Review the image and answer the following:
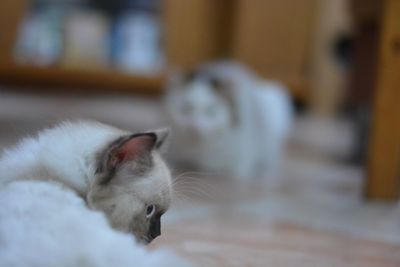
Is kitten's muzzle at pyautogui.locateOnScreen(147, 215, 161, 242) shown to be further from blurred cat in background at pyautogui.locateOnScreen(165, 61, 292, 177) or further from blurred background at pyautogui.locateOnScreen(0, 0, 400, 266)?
blurred cat in background at pyautogui.locateOnScreen(165, 61, 292, 177)

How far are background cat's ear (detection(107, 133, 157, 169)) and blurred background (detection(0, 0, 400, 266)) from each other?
0.22 m

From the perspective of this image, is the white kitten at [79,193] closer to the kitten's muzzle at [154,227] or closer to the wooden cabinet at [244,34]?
the kitten's muzzle at [154,227]

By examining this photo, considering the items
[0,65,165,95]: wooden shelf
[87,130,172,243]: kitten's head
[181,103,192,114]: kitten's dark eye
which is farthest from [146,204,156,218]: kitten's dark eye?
[0,65,165,95]: wooden shelf

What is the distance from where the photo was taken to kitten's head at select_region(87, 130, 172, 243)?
0.92m

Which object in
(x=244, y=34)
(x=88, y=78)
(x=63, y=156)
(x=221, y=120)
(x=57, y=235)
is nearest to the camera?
(x=57, y=235)

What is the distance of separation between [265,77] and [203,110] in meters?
0.77

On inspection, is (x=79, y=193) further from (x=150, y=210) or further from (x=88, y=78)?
(x=88, y=78)

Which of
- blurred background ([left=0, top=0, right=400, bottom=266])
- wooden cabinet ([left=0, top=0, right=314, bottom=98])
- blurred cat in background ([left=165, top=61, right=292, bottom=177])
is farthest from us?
wooden cabinet ([left=0, top=0, right=314, bottom=98])

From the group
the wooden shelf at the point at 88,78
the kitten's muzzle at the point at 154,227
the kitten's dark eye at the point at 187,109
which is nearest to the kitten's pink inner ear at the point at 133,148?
the kitten's muzzle at the point at 154,227

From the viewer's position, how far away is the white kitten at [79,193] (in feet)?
2.66

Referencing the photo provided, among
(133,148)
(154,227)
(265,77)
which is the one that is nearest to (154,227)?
(154,227)

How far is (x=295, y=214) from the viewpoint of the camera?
1.68m

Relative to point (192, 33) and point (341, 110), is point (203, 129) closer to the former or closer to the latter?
point (192, 33)

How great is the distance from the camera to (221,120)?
8.97 feet
